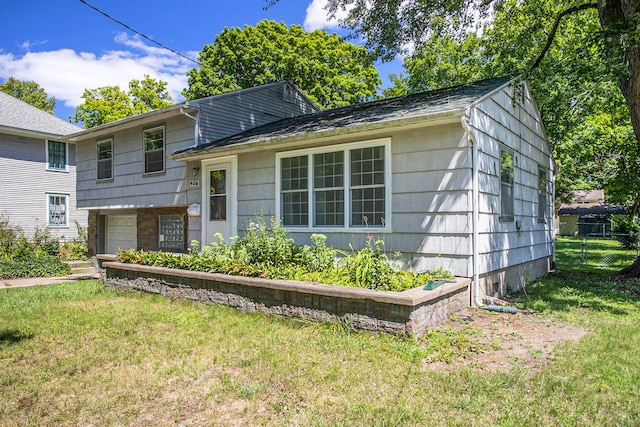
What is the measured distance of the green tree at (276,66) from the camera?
82.2ft

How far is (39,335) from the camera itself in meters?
5.61

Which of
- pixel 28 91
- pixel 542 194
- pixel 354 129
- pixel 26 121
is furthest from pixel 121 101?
pixel 542 194

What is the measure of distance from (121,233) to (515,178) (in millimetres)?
12794

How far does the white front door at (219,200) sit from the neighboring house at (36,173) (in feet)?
33.5

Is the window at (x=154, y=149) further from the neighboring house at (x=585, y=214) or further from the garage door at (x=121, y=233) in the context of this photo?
the neighboring house at (x=585, y=214)

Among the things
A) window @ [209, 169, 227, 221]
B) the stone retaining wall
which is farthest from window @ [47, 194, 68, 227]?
the stone retaining wall

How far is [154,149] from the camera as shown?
12.3 metres

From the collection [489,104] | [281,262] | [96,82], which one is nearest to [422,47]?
[489,104]

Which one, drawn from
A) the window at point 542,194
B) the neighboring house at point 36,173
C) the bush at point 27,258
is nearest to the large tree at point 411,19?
the window at point 542,194

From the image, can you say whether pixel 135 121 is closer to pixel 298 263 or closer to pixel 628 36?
pixel 298 263

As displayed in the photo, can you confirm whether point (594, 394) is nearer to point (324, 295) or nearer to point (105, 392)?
point (324, 295)

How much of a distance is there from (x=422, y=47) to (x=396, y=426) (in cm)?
1087

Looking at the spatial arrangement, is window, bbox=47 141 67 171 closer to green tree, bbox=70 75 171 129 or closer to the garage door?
the garage door

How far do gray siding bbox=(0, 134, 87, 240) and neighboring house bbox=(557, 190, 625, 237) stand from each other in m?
35.3
